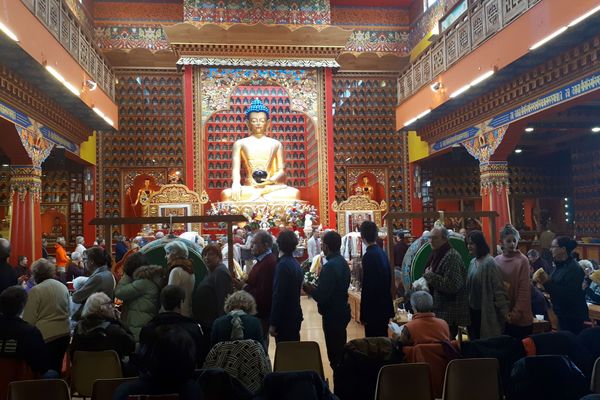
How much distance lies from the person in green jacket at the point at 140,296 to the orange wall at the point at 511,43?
566 cm

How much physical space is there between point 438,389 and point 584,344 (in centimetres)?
90

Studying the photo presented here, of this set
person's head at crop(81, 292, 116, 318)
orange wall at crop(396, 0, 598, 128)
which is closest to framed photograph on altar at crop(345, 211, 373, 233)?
orange wall at crop(396, 0, 598, 128)

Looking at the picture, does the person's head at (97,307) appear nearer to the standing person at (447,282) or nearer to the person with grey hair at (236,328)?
the person with grey hair at (236,328)

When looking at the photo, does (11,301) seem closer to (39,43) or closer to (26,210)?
(39,43)

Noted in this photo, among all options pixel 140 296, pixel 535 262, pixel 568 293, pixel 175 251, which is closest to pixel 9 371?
pixel 140 296

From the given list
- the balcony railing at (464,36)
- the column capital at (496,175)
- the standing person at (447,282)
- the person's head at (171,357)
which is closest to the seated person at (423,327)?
the standing person at (447,282)

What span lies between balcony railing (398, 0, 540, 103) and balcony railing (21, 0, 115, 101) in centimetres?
702

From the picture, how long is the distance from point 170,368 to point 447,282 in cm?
245

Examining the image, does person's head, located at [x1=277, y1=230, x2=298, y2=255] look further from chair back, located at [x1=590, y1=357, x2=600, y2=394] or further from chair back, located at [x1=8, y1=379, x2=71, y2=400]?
chair back, located at [x1=590, y1=357, x2=600, y2=394]

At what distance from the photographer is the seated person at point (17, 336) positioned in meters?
3.20

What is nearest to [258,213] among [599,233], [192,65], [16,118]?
[192,65]

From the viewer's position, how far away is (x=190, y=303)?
14.1 ft

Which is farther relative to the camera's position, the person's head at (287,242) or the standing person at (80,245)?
the standing person at (80,245)

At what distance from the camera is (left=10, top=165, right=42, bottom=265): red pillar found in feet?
31.5
